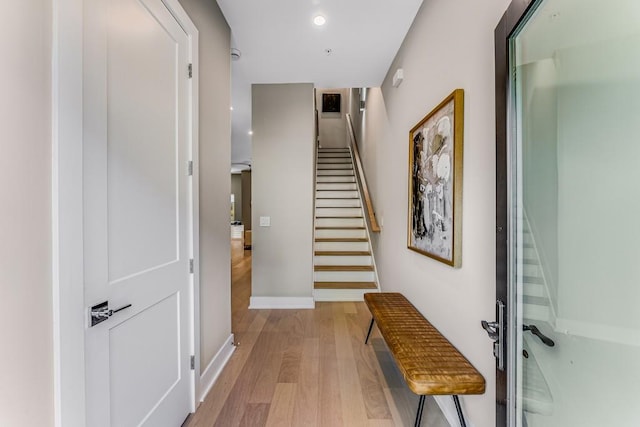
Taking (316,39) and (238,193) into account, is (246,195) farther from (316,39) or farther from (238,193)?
(316,39)

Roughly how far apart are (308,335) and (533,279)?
228 cm

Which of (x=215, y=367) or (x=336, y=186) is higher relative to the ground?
(x=336, y=186)

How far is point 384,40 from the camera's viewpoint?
2533 millimetres

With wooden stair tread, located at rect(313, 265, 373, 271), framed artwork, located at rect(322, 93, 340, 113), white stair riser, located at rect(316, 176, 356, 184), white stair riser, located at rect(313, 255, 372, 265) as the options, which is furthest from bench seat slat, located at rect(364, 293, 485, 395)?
framed artwork, located at rect(322, 93, 340, 113)

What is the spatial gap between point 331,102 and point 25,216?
354 inches

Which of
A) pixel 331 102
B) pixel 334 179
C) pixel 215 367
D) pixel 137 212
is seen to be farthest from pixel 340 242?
pixel 331 102

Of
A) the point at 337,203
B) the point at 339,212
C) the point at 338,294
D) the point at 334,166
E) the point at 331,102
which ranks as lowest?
the point at 338,294

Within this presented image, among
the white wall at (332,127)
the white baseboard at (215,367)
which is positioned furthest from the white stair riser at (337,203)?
the white wall at (332,127)

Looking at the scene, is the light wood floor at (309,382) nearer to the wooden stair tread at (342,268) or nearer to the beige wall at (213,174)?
the beige wall at (213,174)

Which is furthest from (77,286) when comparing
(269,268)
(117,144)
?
(269,268)

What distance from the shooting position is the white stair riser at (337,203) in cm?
531

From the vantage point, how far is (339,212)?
5.16 meters

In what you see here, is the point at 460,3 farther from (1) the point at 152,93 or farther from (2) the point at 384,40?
(1) the point at 152,93

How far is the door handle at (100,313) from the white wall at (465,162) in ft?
5.31
